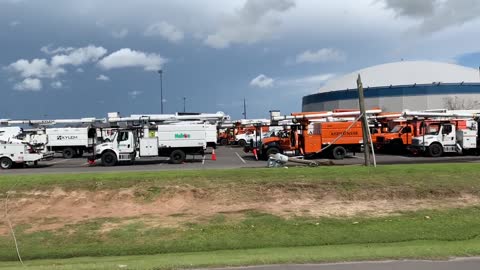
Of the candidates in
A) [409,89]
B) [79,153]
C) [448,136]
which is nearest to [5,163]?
[79,153]

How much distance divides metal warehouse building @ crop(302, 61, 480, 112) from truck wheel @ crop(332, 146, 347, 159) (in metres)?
65.7

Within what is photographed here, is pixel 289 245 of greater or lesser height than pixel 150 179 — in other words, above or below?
below

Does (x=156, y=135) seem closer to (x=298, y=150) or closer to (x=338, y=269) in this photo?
(x=298, y=150)

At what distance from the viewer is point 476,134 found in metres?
31.3

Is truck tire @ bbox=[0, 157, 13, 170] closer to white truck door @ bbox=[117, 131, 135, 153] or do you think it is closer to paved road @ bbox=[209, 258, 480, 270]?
white truck door @ bbox=[117, 131, 135, 153]

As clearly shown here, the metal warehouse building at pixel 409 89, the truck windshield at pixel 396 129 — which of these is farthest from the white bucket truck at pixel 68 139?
the metal warehouse building at pixel 409 89

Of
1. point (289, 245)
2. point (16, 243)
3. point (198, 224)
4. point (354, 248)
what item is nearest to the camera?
point (354, 248)

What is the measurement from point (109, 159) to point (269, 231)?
2067cm

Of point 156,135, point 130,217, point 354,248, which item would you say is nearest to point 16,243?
point 130,217

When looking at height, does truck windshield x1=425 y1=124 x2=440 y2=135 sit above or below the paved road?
above

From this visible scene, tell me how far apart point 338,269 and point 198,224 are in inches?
185

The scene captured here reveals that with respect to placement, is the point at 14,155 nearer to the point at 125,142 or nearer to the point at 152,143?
the point at 125,142

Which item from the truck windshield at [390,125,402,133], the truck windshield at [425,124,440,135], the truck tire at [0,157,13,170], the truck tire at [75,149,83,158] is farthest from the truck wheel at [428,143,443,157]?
the truck tire at [75,149,83,158]

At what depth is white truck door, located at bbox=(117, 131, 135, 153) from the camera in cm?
2945
